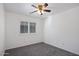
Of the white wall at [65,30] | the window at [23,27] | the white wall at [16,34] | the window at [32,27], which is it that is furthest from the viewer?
the window at [32,27]

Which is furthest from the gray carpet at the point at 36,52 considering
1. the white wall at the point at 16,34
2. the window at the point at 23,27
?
the window at the point at 23,27

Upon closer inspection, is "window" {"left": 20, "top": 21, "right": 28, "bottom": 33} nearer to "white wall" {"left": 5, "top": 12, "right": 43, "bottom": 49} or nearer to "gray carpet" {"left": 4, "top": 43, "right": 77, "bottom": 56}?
"white wall" {"left": 5, "top": 12, "right": 43, "bottom": 49}

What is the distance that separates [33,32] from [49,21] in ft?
4.99

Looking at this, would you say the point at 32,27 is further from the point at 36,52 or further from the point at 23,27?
the point at 36,52

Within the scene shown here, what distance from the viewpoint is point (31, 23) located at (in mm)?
5496

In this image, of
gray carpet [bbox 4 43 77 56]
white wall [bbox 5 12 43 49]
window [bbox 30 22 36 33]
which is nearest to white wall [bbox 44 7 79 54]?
gray carpet [bbox 4 43 77 56]

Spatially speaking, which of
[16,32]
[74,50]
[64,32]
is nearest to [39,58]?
[74,50]

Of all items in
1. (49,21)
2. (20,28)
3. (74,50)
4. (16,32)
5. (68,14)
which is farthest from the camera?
(49,21)

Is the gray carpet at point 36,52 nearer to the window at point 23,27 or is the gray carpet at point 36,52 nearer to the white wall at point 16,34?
the white wall at point 16,34

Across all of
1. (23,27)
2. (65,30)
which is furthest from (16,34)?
(65,30)

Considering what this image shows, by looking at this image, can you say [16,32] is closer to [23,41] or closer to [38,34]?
[23,41]

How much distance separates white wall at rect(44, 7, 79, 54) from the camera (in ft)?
11.1

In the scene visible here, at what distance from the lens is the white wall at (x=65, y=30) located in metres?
3.38

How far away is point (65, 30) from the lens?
394 cm
